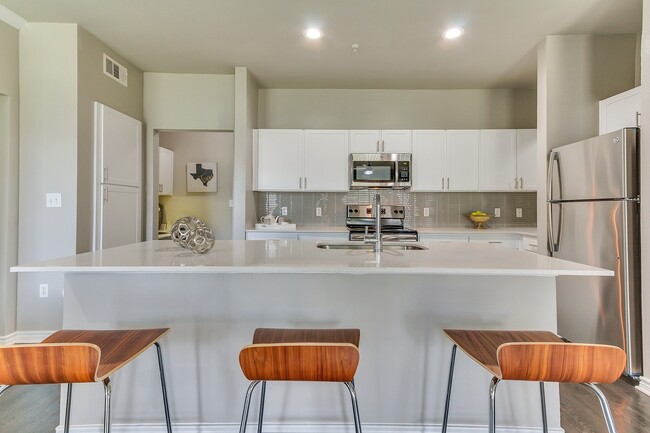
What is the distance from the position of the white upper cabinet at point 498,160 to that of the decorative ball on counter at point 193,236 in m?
3.32

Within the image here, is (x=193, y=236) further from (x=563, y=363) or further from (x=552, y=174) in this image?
(x=552, y=174)

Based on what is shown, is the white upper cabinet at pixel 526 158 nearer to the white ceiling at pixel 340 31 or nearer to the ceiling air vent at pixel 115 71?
the white ceiling at pixel 340 31

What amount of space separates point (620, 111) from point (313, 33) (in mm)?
2541

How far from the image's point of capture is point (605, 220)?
2.38m

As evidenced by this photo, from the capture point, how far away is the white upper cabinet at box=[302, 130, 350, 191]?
4062 mm

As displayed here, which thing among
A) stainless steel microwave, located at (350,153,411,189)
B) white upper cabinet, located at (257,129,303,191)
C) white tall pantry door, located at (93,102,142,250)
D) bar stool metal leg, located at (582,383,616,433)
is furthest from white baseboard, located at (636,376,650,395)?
white tall pantry door, located at (93,102,142,250)

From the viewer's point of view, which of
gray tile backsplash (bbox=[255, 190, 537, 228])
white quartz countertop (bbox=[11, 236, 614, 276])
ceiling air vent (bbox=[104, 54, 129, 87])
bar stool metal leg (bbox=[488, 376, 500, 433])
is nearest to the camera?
bar stool metal leg (bbox=[488, 376, 500, 433])

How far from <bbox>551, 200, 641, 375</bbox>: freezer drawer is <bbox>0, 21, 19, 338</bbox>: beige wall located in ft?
14.6

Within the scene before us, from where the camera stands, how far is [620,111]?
8.96 feet

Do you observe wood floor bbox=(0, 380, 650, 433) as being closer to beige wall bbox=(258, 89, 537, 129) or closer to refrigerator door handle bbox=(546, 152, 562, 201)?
refrigerator door handle bbox=(546, 152, 562, 201)

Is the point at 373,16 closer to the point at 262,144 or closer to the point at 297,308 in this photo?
the point at 262,144

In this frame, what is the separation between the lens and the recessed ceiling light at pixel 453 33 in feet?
9.55

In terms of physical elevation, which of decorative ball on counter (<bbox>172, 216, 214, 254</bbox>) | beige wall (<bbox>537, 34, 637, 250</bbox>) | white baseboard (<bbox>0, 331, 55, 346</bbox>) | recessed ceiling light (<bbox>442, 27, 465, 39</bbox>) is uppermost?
recessed ceiling light (<bbox>442, 27, 465, 39</bbox>)

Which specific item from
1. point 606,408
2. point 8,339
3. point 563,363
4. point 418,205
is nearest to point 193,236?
point 563,363
